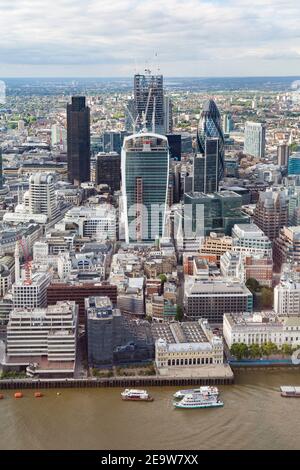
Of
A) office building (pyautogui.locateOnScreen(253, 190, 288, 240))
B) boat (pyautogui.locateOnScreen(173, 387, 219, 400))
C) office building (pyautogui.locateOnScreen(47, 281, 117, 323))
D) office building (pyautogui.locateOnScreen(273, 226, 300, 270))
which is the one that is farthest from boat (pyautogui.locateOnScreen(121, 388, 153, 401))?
office building (pyautogui.locateOnScreen(253, 190, 288, 240))

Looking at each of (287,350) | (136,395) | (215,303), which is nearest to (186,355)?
(136,395)

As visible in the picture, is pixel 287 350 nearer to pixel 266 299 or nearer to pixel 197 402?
pixel 197 402

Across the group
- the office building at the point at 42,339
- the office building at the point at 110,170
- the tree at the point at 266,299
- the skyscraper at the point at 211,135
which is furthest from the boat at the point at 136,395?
the office building at the point at 110,170

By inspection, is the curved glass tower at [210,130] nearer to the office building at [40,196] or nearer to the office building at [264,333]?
the office building at [40,196]

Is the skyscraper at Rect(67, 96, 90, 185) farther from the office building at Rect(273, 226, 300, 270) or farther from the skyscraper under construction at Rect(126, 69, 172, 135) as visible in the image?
the office building at Rect(273, 226, 300, 270)

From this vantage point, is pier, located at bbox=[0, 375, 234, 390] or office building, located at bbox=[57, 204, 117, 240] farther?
office building, located at bbox=[57, 204, 117, 240]

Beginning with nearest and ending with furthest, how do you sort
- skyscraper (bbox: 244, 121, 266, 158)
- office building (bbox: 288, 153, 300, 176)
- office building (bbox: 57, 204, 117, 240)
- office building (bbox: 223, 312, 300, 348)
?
1. office building (bbox: 223, 312, 300, 348)
2. office building (bbox: 57, 204, 117, 240)
3. office building (bbox: 288, 153, 300, 176)
4. skyscraper (bbox: 244, 121, 266, 158)
